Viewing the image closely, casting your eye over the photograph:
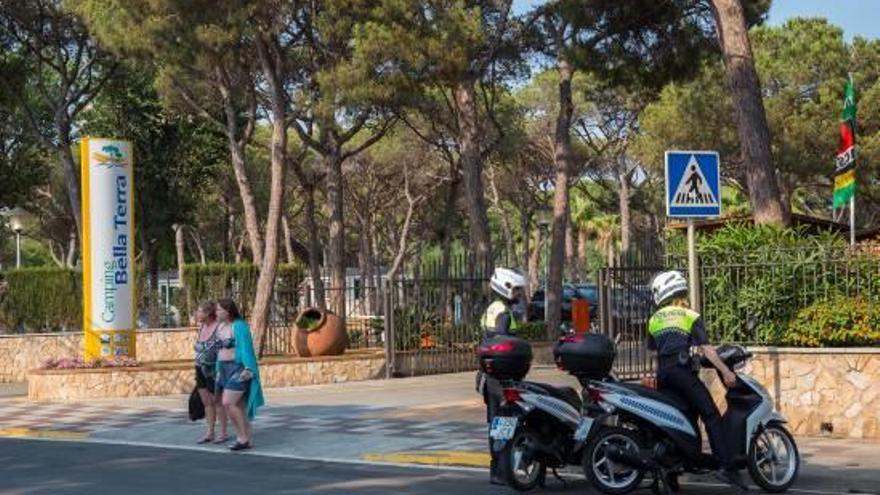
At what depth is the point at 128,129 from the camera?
36219 mm

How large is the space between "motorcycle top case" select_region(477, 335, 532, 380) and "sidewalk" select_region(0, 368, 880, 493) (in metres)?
1.72

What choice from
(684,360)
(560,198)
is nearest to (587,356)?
(684,360)

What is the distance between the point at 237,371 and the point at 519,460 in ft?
13.9

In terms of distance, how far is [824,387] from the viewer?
12.6 meters

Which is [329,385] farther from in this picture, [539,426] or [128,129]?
[128,129]

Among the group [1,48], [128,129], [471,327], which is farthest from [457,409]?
[128,129]

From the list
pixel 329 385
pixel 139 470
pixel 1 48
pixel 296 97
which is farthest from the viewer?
pixel 1 48

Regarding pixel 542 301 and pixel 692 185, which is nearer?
pixel 692 185

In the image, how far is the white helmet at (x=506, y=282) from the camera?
35.6ft

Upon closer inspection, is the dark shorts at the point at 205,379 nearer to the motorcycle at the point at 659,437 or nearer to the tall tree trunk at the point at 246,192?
the motorcycle at the point at 659,437

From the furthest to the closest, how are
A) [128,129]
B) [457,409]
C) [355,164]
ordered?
[355,164]
[128,129]
[457,409]

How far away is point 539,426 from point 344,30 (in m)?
13.9

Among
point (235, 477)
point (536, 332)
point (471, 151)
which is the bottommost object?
point (235, 477)

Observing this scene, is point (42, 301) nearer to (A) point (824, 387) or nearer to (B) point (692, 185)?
(A) point (824, 387)
